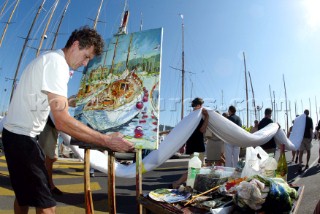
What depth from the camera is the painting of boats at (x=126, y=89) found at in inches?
125

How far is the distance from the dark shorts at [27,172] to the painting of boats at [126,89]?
1.32 metres

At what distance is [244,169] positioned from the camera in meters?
2.89

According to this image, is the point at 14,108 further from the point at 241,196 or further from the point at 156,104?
the point at 241,196

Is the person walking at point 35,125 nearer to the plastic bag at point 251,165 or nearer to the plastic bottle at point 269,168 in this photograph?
the plastic bag at point 251,165

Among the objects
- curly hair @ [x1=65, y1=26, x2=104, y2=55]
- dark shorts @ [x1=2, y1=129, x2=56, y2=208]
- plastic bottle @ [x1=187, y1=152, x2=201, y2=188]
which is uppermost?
curly hair @ [x1=65, y1=26, x2=104, y2=55]

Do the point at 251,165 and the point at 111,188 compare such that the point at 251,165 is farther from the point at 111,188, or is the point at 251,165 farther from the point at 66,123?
the point at 66,123

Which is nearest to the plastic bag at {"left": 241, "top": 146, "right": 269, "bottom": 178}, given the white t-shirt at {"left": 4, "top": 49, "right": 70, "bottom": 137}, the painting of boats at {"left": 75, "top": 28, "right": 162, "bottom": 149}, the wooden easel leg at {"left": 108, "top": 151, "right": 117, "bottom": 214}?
the painting of boats at {"left": 75, "top": 28, "right": 162, "bottom": 149}

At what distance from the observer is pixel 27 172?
186 centimetres

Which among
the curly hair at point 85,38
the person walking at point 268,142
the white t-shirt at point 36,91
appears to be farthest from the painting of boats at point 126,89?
the person walking at point 268,142

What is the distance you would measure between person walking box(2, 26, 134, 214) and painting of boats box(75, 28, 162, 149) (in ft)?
4.02

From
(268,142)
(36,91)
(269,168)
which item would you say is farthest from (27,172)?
(268,142)

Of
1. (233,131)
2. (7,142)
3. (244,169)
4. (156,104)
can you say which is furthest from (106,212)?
(233,131)

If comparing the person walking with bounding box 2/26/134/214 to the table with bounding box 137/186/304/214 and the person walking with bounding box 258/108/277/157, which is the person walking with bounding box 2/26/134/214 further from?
the person walking with bounding box 258/108/277/157

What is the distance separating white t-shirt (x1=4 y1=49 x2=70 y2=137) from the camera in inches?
72.2
